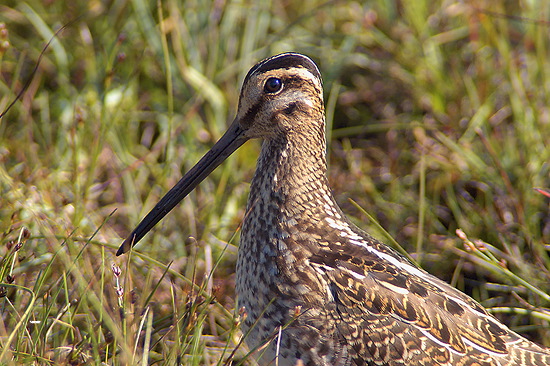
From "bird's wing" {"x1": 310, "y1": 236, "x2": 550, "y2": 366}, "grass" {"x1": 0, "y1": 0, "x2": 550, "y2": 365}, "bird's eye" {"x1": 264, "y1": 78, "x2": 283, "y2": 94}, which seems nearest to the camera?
"bird's wing" {"x1": 310, "y1": 236, "x2": 550, "y2": 366}

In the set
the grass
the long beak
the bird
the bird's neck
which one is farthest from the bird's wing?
the long beak

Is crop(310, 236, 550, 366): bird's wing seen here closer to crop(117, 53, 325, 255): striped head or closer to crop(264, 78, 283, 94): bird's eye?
crop(117, 53, 325, 255): striped head

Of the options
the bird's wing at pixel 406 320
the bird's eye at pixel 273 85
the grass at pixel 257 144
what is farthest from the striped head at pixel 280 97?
the grass at pixel 257 144

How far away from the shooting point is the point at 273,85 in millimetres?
3170

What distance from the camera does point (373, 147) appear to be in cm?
500

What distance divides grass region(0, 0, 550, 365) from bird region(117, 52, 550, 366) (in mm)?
501

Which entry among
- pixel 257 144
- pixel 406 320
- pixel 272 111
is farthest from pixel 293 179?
pixel 257 144

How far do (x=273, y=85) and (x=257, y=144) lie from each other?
1816 mm

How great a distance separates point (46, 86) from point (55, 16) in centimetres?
45

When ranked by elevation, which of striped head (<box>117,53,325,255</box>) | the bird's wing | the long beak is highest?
striped head (<box>117,53,325,255</box>)

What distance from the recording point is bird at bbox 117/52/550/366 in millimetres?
2895

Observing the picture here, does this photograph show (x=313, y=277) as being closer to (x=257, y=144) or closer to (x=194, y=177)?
(x=194, y=177)

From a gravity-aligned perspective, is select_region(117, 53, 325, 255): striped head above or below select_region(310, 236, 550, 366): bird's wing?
above

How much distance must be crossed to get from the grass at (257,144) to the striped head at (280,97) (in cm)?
78
